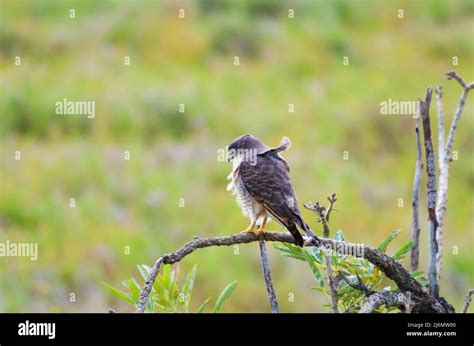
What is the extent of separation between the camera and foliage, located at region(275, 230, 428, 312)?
88.3 inches

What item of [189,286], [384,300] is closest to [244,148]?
[189,286]

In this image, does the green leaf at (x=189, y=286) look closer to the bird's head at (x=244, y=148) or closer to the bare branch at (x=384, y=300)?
the bare branch at (x=384, y=300)

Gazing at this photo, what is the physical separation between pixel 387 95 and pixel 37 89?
6.32 metres

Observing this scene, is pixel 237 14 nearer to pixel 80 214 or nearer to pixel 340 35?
pixel 340 35

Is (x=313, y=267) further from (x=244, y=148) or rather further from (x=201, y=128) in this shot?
(x=201, y=128)

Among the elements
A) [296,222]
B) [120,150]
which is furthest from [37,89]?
[296,222]

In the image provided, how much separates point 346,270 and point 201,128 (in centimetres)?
1135

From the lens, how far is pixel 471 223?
481 inches

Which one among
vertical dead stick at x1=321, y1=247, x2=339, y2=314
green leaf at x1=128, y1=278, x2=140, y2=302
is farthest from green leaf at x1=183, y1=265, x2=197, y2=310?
vertical dead stick at x1=321, y1=247, x2=339, y2=314

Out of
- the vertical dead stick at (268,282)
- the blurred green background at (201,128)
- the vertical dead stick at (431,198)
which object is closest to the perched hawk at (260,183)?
the vertical dead stick at (268,282)

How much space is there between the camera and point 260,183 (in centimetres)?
421

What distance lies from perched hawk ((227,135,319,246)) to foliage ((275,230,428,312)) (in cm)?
149

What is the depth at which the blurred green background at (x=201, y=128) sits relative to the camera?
1041 centimetres

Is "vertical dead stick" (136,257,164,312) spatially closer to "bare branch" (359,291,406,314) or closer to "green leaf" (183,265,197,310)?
"green leaf" (183,265,197,310)
